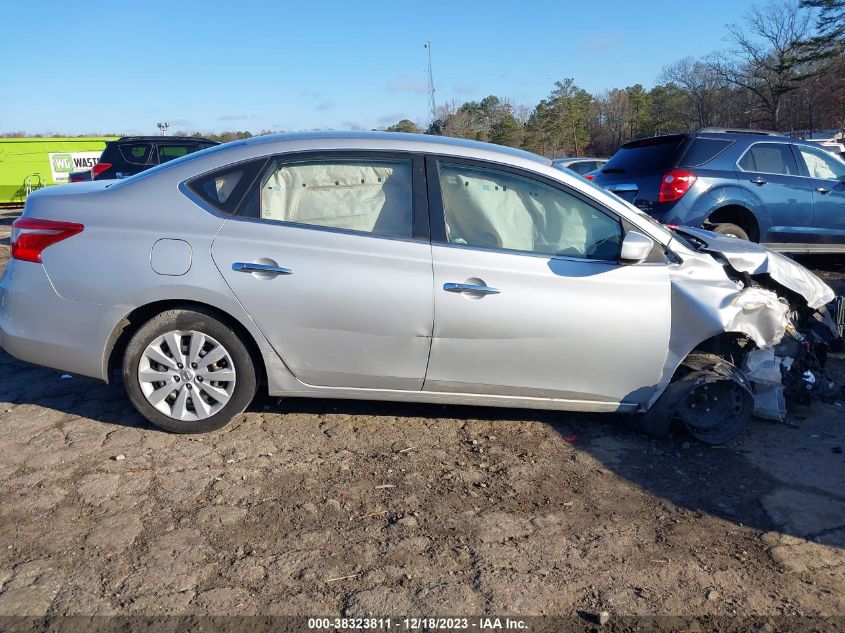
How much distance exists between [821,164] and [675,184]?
2400 millimetres

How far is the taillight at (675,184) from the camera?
26.1 ft

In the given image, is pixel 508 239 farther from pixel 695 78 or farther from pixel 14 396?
pixel 695 78

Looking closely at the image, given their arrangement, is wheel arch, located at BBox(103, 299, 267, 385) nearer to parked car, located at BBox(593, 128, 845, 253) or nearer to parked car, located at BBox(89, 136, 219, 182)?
parked car, located at BBox(593, 128, 845, 253)

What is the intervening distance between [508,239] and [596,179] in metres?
5.74

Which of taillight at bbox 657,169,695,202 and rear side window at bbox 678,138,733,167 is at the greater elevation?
rear side window at bbox 678,138,733,167

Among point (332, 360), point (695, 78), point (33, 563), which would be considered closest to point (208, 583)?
point (33, 563)

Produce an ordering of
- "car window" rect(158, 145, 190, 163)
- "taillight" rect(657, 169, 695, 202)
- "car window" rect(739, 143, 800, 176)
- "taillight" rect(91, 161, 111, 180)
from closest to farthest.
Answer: "taillight" rect(657, 169, 695, 202)
"car window" rect(739, 143, 800, 176)
"taillight" rect(91, 161, 111, 180)
"car window" rect(158, 145, 190, 163)

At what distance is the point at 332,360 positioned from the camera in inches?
159

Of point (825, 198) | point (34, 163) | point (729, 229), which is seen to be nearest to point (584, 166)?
point (825, 198)

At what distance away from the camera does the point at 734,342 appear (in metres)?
4.63

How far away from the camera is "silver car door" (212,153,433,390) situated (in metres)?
3.92

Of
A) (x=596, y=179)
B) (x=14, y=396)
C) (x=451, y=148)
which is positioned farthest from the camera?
(x=596, y=179)

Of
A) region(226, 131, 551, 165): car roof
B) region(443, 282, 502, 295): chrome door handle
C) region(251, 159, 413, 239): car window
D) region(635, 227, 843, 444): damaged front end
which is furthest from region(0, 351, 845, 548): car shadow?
region(226, 131, 551, 165): car roof

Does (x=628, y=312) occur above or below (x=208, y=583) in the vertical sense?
above
